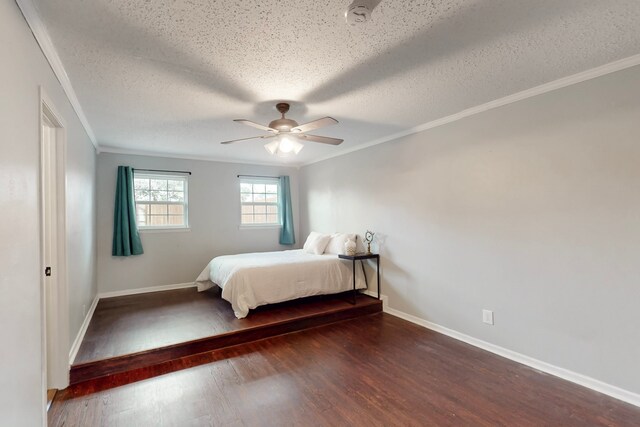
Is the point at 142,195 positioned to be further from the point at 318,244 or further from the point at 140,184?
the point at 318,244

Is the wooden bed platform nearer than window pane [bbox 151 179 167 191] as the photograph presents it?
Yes

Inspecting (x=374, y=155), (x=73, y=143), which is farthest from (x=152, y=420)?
(x=374, y=155)

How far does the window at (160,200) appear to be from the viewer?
496 centimetres

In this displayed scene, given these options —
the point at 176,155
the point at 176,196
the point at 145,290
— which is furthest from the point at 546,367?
the point at 176,155

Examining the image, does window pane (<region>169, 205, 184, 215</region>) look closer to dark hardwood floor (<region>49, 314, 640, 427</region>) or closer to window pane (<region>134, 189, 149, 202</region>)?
window pane (<region>134, 189, 149, 202</region>)

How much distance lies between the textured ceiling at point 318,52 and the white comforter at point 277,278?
182cm

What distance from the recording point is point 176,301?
4.36 metres

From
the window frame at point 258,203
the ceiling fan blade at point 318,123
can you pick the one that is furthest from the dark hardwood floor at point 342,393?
the window frame at point 258,203

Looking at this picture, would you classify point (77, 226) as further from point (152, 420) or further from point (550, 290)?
point (550, 290)

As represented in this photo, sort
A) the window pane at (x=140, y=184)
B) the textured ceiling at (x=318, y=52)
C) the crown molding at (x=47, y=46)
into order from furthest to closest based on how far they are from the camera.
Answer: the window pane at (x=140, y=184) → the textured ceiling at (x=318, y=52) → the crown molding at (x=47, y=46)

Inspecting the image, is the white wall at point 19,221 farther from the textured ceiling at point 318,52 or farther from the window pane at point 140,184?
the window pane at point 140,184

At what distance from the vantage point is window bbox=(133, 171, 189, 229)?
4961mm

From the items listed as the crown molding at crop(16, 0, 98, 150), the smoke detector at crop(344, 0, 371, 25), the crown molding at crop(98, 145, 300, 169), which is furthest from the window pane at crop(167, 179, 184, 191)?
the smoke detector at crop(344, 0, 371, 25)

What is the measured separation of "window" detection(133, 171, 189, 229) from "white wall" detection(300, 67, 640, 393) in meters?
3.49
